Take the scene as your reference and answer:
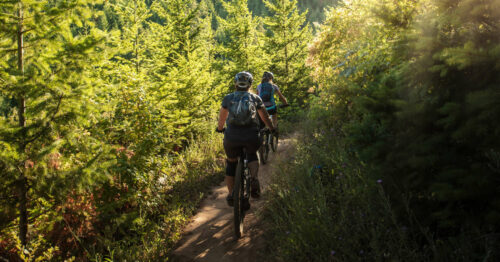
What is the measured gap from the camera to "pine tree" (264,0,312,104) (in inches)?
612

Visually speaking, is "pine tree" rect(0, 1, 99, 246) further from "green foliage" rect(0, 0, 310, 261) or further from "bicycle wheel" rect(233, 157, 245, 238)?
"bicycle wheel" rect(233, 157, 245, 238)

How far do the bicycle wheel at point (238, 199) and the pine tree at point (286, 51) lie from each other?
11.8 meters

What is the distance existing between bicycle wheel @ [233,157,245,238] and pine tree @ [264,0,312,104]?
1180 cm

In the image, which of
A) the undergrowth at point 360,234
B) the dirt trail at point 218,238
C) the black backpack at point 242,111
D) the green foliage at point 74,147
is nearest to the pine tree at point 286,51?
the green foliage at point 74,147

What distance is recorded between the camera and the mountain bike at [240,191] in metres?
4.00

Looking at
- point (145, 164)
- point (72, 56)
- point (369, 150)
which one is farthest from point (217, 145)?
point (369, 150)

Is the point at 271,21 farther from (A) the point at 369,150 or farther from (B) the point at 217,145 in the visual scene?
(A) the point at 369,150

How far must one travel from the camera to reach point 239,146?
429 cm

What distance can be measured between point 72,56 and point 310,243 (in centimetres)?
372

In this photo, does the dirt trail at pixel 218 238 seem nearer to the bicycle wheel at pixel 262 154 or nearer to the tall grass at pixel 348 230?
the tall grass at pixel 348 230

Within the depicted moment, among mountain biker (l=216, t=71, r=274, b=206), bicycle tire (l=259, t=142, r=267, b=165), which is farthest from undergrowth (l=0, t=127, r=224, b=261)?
bicycle tire (l=259, t=142, r=267, b=165)

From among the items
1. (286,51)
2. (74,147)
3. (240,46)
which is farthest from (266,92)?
(286,51)

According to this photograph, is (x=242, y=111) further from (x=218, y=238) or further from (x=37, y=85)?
(x=37, y=85)

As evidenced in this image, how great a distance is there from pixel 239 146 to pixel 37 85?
2.77 metres
